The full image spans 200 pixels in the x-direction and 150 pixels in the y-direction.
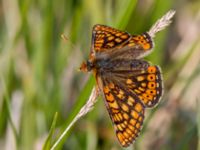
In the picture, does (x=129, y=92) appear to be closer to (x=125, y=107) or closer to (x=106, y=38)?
(x=125, y=107)

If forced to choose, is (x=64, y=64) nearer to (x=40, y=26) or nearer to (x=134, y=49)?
(x=40, y=26)

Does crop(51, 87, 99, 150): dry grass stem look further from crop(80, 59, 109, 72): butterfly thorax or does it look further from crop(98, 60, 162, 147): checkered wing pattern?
crop(80, 59, 109, 72): butterfly thorax

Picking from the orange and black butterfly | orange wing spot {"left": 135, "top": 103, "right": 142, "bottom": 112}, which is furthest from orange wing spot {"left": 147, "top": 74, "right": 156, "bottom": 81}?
orange wing spot {"left": 135, "top": 103, "right": 142, "bottom": 112}

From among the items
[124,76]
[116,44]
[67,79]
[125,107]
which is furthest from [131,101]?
[67,79]

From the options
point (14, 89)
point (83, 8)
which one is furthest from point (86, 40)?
point (14, 89)

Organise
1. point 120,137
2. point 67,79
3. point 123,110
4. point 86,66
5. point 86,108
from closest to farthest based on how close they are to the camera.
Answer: point 86,108
point 120,137
point 123,110
point 86,66
point 67,79
